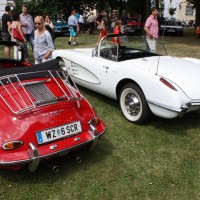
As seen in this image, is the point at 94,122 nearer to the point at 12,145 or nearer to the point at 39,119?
the point at 39,119

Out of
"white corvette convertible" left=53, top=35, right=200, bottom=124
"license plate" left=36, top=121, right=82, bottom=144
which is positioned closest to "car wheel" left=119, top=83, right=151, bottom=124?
"white corvette convertible" left=53, top=35, right=200, bottom=124

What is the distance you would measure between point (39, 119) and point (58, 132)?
0.24m

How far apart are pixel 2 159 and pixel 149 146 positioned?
2.00 m

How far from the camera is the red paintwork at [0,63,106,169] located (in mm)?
2697

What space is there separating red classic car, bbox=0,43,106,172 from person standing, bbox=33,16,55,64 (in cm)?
170

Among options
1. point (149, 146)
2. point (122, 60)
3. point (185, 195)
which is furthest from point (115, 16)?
point (185, 195)

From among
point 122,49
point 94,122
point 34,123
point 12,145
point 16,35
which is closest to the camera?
point 12,145

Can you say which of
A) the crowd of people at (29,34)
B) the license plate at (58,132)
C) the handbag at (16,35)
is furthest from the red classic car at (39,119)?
the handbag at (16,35)

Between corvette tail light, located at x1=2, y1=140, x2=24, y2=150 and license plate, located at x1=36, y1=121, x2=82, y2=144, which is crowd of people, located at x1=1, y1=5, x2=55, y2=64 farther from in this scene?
corvette tail light, located at x1=2, y1=140, x2=24, y2=150

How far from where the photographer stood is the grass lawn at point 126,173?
2.84m

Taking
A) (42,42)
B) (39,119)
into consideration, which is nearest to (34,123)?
(39,119)

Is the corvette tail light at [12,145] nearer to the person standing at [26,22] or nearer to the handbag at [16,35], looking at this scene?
the handbag at [16,35]

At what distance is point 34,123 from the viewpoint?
2.85 m

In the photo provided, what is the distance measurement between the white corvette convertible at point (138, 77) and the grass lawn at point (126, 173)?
1.43 ft
